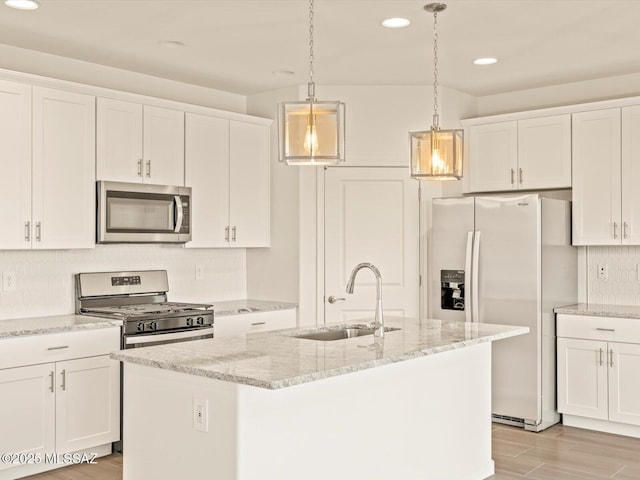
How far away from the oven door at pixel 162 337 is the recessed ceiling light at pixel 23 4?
2048mm

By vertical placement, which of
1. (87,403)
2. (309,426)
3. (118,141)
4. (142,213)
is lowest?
(87,403)

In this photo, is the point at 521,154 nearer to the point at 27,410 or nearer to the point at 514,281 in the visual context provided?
the point at 514,281

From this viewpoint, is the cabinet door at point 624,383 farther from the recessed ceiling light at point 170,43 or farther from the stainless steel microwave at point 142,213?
the recessed ceiling light at point 170,43

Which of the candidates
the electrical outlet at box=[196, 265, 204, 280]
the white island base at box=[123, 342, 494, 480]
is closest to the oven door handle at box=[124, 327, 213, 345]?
the electrical outlet at box=[196, 265, 204, 280]

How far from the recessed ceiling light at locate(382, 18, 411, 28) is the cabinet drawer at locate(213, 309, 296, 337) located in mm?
2388

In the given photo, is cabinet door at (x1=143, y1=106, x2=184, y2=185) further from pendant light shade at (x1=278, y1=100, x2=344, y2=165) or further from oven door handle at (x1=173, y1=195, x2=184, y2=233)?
pendant light shade at (x1=278, y1=100, x2=344, y2=165)

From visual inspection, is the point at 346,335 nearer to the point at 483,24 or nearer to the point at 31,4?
the point at 483,24

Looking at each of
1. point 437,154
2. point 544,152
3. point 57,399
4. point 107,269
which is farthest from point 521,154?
point 57,399

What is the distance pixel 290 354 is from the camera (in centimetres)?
309

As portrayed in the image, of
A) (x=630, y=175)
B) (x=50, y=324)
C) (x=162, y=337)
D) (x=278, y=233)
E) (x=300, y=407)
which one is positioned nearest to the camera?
(x=300, y=407)

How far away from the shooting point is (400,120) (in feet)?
18.9

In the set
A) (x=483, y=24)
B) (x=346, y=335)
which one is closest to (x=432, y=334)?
(x=346, y=335)

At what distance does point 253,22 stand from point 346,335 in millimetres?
1947

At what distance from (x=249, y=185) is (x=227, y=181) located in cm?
24
